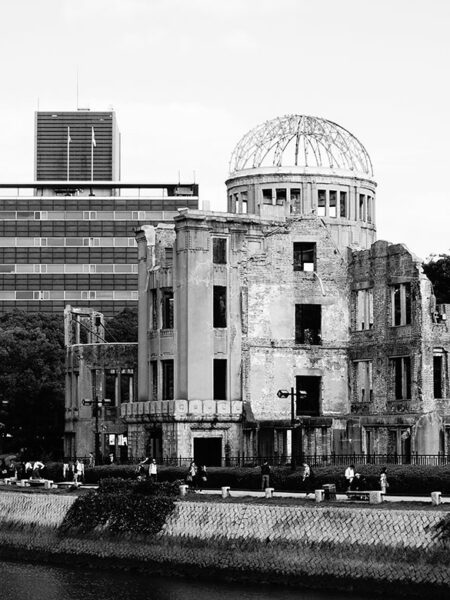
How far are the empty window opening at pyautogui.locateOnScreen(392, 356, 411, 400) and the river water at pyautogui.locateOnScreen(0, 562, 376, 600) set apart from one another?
27864 mm

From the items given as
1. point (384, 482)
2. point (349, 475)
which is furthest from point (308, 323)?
point (384, 482)

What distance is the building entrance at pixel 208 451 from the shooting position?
85.6m

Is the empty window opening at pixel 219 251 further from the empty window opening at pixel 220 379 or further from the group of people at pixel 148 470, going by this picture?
the group of people at pixel 148 470

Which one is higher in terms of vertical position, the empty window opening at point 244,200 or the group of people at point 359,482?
the empty window opening at point 244,200

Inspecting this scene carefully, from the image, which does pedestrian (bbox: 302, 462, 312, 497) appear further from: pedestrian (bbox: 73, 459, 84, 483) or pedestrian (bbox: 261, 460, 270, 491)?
pedestrian (bbox: 73, 459, 84, 483)

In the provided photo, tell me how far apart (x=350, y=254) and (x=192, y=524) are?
1329 inches

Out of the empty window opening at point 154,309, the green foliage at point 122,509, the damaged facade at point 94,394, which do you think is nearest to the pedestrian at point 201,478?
the green foliage at point 122,509

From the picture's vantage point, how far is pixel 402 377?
284 ft

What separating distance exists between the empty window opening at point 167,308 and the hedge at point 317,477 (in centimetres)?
1155

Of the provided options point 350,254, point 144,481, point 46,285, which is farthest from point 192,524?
point 46,285

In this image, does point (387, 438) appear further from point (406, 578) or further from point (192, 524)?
point (406, 578)

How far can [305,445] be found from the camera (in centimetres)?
8581

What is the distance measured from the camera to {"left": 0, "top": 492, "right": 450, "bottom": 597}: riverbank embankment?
5116 cm

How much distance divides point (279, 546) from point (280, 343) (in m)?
33.2
